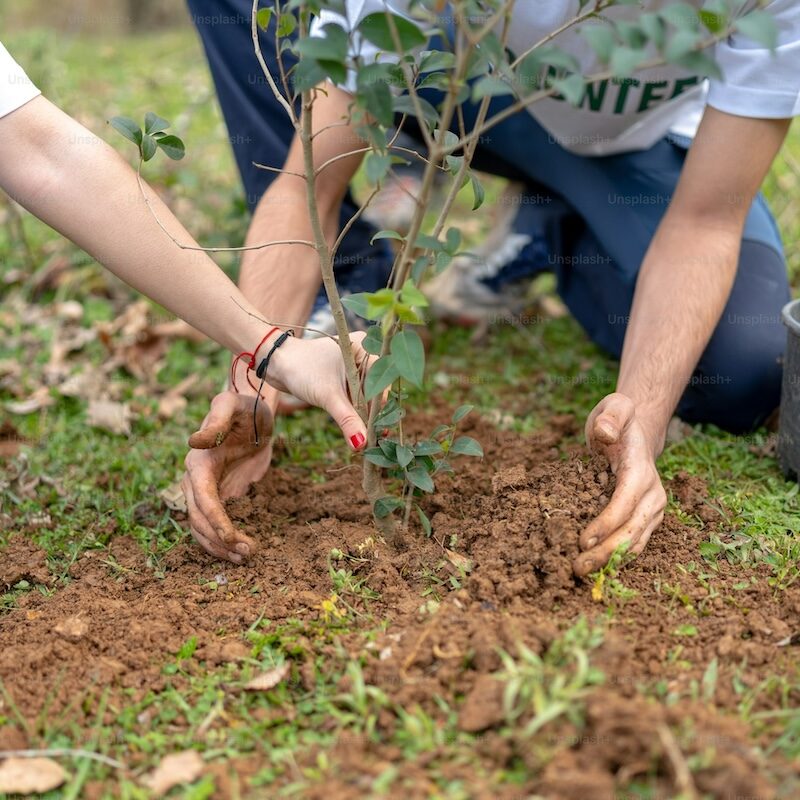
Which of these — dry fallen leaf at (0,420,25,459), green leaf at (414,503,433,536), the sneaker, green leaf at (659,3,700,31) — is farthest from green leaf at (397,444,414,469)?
the sneaker

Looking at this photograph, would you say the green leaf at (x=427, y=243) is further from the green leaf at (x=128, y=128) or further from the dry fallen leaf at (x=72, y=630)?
the dry fallen leaf at (x=72, y=630)

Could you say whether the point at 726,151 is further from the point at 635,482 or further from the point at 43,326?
Answer: the point at 43,326

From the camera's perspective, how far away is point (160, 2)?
9.91 meters

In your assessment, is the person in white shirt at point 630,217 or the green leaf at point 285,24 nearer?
the green leaf at point 285,24

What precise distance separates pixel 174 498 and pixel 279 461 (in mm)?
352

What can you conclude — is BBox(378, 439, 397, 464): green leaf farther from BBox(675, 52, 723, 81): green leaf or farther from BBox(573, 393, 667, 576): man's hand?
BBox(675, 52, 723, 81): green leaf

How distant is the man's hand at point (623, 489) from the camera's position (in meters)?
1.72

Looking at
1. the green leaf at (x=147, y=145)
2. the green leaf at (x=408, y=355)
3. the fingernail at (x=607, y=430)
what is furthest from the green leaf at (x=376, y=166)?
the fingernail at (x=607, y=430)

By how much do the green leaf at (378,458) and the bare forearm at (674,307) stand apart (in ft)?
2.09

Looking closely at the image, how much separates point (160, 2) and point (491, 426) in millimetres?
9038

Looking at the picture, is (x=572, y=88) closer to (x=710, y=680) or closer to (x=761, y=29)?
(x=761, y=29)

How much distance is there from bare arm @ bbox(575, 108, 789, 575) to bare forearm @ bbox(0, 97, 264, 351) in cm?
86

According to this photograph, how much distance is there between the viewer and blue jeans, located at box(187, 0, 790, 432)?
8.43ft

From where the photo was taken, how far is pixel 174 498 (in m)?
2.21
